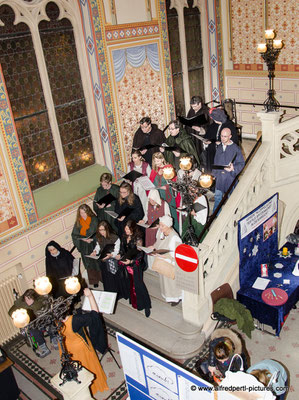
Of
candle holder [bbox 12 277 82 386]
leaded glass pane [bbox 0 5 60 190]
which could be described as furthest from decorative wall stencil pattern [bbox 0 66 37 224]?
candle holder [bbox 12 277 82 386]

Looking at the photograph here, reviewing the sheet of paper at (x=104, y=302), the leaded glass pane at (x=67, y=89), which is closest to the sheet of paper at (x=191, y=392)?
the sheet of paper at (x=104, y=302)

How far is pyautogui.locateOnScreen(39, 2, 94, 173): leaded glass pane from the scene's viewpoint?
9.12 m

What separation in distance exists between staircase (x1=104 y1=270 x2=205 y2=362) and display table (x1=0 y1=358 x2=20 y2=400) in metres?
2.06

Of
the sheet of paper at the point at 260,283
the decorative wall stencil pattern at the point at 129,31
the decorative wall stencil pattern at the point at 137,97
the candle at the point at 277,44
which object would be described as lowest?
the sheet of paper at the point at 260,283

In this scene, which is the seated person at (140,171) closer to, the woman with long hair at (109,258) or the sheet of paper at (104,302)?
the woman with long hair at (109,258)

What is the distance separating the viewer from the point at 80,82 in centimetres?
989

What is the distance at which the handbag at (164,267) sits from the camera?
769 cm

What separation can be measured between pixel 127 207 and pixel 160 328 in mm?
2459

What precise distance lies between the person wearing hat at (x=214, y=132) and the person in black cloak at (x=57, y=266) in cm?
390

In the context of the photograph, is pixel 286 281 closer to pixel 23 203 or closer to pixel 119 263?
pixel 119 263

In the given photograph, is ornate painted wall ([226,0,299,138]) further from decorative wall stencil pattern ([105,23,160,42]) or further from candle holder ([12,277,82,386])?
candle holder ([12,277,82,386])

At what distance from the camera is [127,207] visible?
8.67 metres

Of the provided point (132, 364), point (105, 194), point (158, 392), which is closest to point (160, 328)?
point (132, 364)

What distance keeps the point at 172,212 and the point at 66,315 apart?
3.20 m
